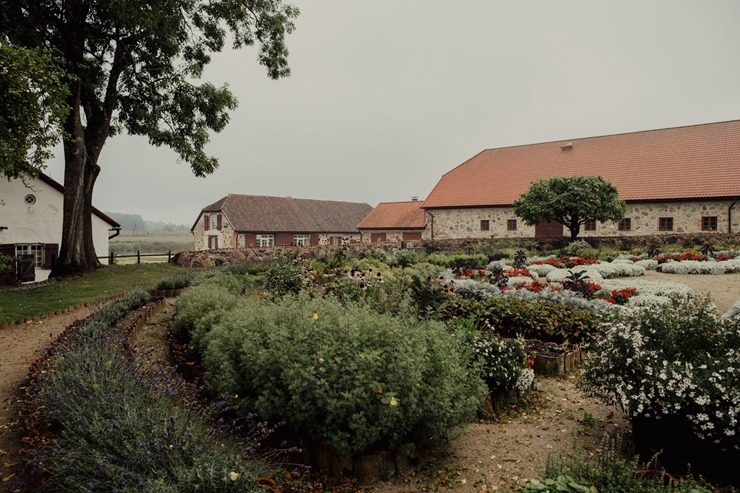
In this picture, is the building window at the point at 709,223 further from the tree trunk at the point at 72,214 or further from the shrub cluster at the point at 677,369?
the tree trunk at the point at 72,214

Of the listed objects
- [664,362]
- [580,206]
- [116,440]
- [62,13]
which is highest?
[62,13]

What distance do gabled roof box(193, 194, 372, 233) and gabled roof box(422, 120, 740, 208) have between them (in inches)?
510

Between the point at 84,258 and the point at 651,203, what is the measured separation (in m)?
26.3

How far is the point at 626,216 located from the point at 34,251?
2950 centimetres

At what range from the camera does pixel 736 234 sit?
2048 cm

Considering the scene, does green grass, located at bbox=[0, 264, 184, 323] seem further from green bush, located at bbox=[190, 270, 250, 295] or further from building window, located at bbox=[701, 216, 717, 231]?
building window, located at bbox=[701, 216, 717, 231]

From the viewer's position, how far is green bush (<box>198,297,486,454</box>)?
3742 millimetres

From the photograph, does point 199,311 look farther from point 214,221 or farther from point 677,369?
point 214,221

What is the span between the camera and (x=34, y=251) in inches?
840

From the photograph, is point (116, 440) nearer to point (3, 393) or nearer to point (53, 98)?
point (3, 393)

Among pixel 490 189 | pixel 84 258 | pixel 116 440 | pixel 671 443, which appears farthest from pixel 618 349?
pixel 490 189

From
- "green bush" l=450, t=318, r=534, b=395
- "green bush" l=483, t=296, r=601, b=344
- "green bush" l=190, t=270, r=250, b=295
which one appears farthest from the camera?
"green bush" l=190, t=270, r=250, b=295

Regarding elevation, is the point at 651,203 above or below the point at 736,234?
above

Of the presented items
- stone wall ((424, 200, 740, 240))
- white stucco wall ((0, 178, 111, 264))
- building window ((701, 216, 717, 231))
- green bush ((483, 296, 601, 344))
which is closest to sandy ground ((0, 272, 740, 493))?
green bush ((483, 296, 601, 344))
